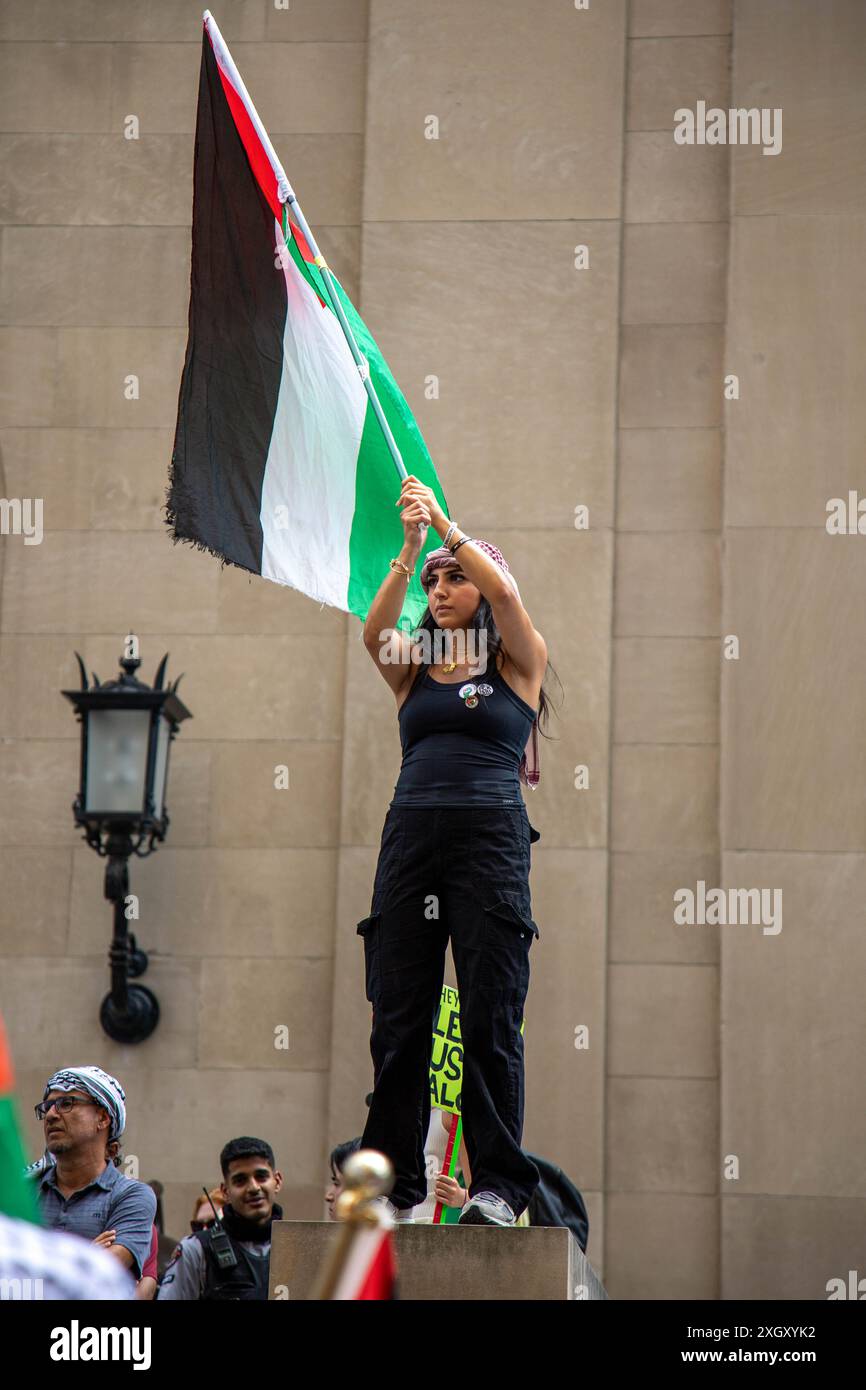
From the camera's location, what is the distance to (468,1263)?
5.39 metres

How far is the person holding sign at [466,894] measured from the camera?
5781mm

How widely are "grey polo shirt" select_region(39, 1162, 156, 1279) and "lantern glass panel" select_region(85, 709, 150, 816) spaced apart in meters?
2.93

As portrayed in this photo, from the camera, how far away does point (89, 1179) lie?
6.34 meters

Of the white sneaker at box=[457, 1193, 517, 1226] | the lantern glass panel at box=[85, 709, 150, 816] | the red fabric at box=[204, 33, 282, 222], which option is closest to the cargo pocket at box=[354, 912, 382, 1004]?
the white sneaker at box=[457, 1193, 517, 1226]

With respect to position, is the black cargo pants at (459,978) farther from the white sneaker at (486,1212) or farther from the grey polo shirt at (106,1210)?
the grey polo shirt at (106,1210)

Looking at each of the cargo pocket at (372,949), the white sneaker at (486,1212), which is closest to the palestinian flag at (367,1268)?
the white sneaker at (486,1212)

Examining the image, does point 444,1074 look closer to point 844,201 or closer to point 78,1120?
point 78,1120

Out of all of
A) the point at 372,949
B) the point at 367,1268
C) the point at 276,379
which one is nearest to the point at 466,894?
the point at 372,949

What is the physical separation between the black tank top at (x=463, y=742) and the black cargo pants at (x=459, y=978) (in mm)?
55

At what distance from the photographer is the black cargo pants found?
5.78 meters

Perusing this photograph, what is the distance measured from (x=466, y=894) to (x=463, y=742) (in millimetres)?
500

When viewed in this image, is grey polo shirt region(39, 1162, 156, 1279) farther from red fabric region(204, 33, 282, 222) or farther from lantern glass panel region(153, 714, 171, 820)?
Result: red fabric region(204, 33, 282, 222)

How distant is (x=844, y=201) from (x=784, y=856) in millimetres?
3706

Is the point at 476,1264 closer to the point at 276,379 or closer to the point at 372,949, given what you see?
the point at 372,949
